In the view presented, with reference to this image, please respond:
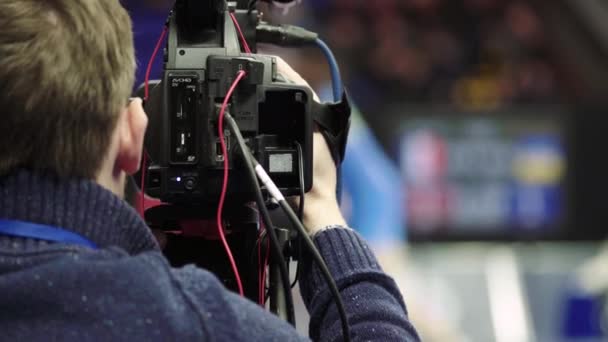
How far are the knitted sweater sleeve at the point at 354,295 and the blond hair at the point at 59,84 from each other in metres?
0.38

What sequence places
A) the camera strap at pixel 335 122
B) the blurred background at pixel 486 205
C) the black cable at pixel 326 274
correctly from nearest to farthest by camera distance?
the black cable at pixel 326 274 < the camera strap at pixel 335 122 < the blurred background at pixel 486 205

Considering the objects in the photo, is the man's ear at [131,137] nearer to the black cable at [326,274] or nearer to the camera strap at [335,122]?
the black cable at [326,274]

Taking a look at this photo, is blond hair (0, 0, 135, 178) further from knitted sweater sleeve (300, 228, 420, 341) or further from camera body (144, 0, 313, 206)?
knitted sweater sleeve (300, 228, 420, 341)

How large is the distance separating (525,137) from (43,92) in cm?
450

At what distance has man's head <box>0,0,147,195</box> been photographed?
1052mm

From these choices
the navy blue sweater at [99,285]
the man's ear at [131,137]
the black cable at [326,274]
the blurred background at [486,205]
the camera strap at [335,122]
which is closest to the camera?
the navy blue sweater at [99,285]

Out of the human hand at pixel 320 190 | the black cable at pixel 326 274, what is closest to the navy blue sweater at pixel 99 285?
the black cable at pixel 326 274

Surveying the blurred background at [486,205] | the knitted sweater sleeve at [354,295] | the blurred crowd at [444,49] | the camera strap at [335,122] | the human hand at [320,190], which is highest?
the camera strap at [335,122]

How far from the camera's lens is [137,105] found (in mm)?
1162

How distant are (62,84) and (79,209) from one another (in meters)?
0.12

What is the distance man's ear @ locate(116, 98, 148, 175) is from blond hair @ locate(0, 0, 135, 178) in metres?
0.03

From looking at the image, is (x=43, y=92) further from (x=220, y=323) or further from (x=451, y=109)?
(x=451, y=109)

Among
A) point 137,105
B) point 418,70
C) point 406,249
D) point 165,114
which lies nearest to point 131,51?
point 137,105

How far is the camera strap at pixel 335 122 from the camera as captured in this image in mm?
1455
